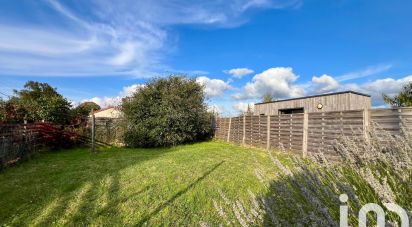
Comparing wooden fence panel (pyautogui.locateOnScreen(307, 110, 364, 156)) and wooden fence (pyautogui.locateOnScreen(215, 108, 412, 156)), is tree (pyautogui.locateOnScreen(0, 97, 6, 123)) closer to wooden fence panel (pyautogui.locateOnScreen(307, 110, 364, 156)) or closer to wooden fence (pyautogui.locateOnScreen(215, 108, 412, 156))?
wooden fence (pyautogui.locateOnScreen(215, 108, 412, 156))

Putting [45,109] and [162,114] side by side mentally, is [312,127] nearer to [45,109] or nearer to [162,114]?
[162,114]

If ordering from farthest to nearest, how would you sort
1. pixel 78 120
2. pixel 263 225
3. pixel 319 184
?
pixel 78 120 < pixel 263 225 < pixel 319 184

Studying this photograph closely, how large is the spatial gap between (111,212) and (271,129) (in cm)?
892

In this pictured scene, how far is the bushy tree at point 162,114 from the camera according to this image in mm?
15312

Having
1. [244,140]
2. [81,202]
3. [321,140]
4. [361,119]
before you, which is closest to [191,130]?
[244,140]

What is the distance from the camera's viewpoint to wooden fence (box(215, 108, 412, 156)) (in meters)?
7.03

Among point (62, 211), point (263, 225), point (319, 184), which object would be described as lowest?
point (62, 211)

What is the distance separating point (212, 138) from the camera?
781 inches

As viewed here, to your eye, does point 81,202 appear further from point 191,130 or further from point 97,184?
point 191,130

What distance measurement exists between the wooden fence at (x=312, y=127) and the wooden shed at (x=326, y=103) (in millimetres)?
4426

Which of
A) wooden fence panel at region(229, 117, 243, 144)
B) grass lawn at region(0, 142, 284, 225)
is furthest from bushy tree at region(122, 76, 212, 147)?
grass lawn at region(0, 142, 284, 225)

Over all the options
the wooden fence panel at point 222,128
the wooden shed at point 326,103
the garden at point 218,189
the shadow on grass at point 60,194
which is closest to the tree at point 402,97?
the wooden shed at point 326,103

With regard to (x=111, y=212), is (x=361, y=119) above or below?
above

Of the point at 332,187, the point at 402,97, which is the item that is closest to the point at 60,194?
the point at 332,187
